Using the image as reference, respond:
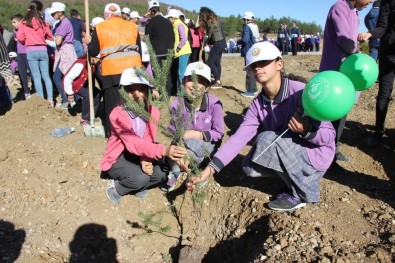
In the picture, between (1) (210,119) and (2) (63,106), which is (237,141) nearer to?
(1) (210,119)

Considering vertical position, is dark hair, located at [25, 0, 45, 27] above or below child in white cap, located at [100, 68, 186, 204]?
above

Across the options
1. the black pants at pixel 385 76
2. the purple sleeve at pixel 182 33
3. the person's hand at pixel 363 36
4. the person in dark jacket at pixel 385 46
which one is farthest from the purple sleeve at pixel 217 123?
the purple sleeve at pixel 182 33

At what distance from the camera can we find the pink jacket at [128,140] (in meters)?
3.18

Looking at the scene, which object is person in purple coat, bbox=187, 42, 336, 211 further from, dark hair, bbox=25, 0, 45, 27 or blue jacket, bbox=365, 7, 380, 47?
blue jacket, bbox=365, 7, 380, 47

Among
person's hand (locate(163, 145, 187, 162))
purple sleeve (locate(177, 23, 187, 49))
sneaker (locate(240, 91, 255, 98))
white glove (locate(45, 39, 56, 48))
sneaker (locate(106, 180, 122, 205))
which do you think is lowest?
sneaker (locate(240, 91, 255, 98))

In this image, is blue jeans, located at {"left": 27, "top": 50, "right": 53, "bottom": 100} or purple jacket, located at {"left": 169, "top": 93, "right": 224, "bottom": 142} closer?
purple jacket, located at {"left": 169, "top": 93, "right": 224, "bottom": 142}

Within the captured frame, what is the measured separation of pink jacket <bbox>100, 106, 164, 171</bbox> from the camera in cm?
318

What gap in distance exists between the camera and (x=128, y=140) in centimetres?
333

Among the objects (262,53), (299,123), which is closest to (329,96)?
(299,123)

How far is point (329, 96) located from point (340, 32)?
124 cm

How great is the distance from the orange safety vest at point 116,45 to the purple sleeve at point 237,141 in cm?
174

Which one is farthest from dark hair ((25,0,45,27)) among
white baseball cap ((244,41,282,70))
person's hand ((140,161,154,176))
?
white baseball cap ((244,41,282,70))

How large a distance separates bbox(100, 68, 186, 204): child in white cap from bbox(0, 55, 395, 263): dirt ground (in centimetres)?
20

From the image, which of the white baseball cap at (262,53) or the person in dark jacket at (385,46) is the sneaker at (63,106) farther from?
the person in dark jacket at (385,46)
